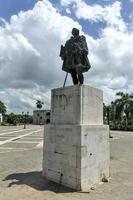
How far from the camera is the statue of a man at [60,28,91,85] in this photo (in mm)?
8594

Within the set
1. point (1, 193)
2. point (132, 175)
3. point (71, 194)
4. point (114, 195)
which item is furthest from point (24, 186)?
point (132, 175)

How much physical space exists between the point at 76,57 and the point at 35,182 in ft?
12.3

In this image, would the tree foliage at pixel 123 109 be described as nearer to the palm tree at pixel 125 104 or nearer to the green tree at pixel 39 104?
the palm tree at pixel 125 104

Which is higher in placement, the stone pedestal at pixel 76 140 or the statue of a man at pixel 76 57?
the statue of a man at pixel 76 57

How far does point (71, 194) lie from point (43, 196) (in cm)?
71

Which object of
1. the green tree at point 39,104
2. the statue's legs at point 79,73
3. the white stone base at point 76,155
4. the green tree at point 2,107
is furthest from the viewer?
the green tree at point 39,104

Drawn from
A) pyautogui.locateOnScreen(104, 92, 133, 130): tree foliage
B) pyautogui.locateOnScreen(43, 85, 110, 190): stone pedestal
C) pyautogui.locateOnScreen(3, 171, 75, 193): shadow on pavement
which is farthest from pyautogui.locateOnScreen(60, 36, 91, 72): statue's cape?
pyautogui.locateOnScreen(104, 92, 133, 130): tree foliage

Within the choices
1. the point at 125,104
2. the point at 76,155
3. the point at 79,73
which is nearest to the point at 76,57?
the point at 79,73

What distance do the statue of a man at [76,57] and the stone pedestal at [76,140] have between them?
2.21 feet

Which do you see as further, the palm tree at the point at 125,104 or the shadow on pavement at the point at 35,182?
the palm tree at the point at 125,104

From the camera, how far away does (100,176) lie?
841 centimetres

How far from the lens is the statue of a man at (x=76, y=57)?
28.2ft

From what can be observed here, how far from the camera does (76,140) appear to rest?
7.68m

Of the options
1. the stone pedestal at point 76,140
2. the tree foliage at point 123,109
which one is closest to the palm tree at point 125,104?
the tree foliage at point 123,109
